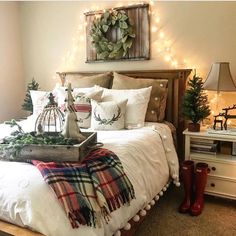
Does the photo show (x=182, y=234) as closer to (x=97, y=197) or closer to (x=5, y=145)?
(x=97, y=197)

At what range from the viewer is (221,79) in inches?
94.6

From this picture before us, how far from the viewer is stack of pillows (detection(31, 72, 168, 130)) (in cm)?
238

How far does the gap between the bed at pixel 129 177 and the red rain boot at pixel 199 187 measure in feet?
0.60

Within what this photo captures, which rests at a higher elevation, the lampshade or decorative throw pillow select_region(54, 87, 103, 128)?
the lampshade

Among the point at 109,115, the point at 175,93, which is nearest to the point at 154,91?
the point at 175,93

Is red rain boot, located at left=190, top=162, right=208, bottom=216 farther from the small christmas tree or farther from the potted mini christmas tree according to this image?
the small christmas tree

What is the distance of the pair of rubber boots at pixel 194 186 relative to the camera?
2.29 meters

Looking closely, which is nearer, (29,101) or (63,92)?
(63,92)

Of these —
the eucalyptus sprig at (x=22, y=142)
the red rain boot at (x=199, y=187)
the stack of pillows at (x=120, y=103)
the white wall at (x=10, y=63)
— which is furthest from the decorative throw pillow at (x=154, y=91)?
the white wall at (x=10, y=63)

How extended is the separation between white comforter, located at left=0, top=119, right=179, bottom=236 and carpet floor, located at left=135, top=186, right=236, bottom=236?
0.30 metres

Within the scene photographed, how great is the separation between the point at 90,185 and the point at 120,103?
113 centimetres

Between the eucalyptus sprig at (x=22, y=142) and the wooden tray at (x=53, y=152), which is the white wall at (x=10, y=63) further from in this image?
the wooden tray at (x=53, y=152)

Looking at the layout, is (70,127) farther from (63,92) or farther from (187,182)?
(187,182)

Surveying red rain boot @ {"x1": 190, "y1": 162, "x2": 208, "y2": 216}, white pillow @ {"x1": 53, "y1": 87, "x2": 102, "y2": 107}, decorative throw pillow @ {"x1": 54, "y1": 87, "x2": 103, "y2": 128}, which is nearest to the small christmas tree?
white pillow @ {"x1": 53, "y1": 87, "x2": 102, "y2": 107}
